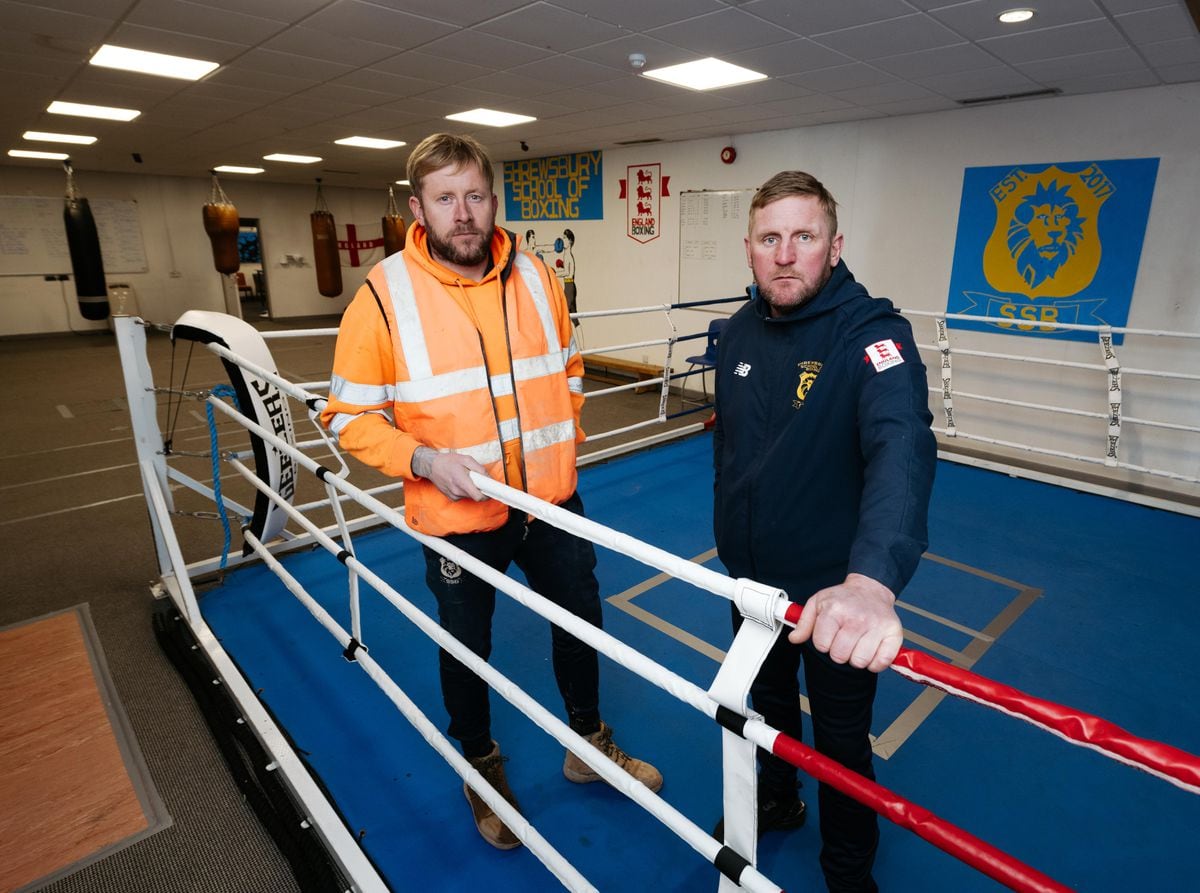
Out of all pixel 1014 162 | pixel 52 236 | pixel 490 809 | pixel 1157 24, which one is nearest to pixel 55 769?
pixel 490 809

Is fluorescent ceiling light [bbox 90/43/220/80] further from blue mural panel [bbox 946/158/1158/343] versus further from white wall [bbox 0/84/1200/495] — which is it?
blue mural panel [bbox 946/158/1158/343]

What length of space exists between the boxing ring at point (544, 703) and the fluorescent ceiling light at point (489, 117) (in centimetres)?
A: 365

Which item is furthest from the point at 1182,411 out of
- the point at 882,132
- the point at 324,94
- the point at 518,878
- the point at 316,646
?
the point at 324,94

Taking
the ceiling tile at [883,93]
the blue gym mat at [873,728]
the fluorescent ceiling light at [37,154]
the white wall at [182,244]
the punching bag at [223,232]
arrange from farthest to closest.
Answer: the white wall at [182,244]
the fluorescent ceiling light at [37,154]
the punching bag at [223,232]
the ceiling tile at [883,93]
the blue gym mat at [873,728]

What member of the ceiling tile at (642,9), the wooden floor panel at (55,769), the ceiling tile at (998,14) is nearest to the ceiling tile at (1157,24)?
the ceiling tile at (998,14)

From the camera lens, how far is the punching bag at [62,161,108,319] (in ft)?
22.7

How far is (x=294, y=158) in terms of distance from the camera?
28.2ft

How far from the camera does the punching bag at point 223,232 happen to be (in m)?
7.38

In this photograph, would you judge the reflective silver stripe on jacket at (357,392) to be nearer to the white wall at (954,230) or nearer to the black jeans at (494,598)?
the black jeans at (494,598)

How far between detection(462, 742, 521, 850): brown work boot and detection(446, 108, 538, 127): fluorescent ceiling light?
501 cm

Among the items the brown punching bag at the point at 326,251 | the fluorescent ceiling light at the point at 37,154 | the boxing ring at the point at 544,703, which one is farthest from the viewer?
the brown punching bag at the point at 326,251

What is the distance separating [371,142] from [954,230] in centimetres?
582

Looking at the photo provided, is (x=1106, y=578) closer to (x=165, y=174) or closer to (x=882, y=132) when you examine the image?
(x=882, y=132)

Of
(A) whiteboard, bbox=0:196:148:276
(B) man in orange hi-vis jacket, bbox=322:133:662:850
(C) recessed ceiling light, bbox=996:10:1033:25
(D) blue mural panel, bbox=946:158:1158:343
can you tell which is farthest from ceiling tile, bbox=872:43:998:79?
(A) whiteboard, bbox=0:196:148:276
